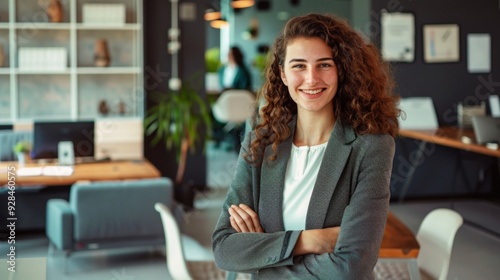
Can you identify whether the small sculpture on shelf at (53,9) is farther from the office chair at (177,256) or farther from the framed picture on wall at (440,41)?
the office chair at (177,256)

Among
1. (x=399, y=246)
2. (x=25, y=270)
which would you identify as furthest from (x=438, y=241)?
(x=25, y=270)

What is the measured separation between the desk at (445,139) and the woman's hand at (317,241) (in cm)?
370

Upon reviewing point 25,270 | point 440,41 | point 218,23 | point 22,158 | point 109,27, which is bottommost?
point 22,158

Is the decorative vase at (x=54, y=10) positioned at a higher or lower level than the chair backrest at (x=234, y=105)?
higher

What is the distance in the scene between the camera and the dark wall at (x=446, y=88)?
6.78 m

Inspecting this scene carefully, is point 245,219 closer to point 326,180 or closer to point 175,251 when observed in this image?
point 326,180

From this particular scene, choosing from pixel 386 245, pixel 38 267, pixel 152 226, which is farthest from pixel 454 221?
pixel 152 226

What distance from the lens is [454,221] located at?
2.81 meters

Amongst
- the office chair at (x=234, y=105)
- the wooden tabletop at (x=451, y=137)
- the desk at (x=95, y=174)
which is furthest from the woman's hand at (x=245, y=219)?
the office chair at (x=234, y=105)

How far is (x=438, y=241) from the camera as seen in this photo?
2855 millimetres

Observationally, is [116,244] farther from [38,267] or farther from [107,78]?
[38,267]

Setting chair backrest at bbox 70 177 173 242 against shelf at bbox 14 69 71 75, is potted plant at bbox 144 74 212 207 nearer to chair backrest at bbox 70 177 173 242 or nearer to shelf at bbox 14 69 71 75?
shelf at bbox 14 69 71 75

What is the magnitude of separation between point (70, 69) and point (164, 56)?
0.93 m

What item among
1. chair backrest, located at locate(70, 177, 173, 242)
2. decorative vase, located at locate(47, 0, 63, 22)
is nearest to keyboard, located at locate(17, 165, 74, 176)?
chair backrest, located at locate(70, 177, 173, 242)
